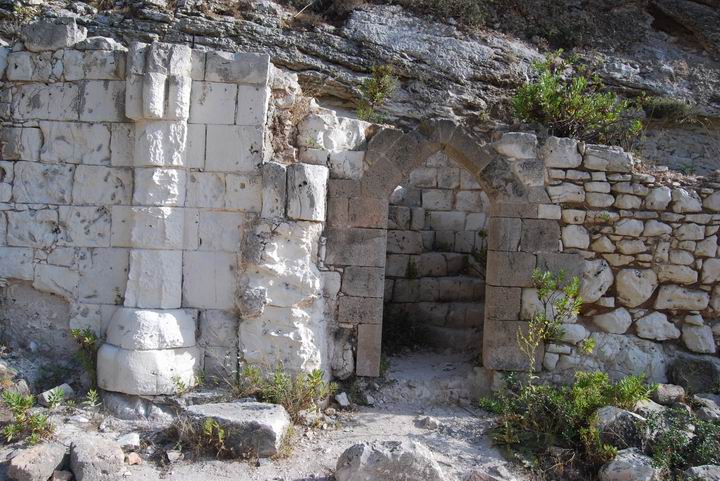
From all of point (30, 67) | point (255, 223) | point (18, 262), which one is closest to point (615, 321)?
point (255, 223)

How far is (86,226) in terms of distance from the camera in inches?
208

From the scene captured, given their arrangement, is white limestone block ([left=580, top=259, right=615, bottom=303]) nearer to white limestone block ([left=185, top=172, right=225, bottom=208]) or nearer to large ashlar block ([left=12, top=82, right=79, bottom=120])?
white limestone block ([left=185, top=172, right=225, bottom=208])

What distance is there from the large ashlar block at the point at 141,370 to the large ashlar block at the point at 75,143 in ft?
5.54

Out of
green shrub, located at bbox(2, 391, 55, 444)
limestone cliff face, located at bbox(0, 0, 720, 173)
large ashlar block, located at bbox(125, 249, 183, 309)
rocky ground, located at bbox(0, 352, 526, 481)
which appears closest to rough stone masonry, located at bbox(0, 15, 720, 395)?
large ashlar block, located at bbox(125, 249, 183, 309)

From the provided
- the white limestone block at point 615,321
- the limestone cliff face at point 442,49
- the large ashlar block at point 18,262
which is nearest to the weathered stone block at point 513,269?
the white limestone block at point 615,321

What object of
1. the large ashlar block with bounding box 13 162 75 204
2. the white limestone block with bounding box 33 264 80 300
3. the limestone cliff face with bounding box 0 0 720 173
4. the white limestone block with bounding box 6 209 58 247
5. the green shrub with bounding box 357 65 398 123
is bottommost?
the white limestone block with bounding box 33 264 80 300

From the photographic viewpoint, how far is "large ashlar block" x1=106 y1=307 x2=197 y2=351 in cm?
490

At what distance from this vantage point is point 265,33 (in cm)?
1027

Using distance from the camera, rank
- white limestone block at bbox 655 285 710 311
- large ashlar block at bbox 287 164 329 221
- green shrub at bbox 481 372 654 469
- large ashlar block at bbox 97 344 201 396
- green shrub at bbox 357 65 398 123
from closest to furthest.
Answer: green shrub at bbox 481 372 654 469 → large ashlar block at bbox 97 344 201 396 → large ashlar block at bbox 287 164 329 221 → white limestone block at bbox 655 285 710 311 → green shrub at bbox 357 65 398 123

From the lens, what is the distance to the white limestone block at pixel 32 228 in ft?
17.5

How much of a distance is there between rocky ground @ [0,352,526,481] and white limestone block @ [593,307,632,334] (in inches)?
50.9

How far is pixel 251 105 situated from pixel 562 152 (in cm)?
298

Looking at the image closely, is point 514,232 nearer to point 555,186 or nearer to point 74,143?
point 555,186

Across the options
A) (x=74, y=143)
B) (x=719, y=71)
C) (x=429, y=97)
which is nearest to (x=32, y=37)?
(x=74, y=143)
